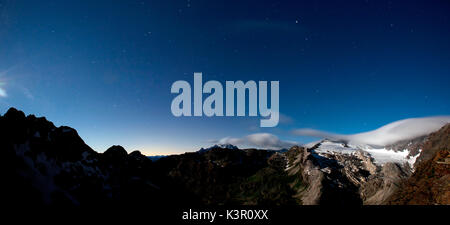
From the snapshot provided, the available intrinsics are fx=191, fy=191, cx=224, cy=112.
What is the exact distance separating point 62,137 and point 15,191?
61.3m

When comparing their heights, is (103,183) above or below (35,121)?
below

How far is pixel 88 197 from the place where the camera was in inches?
4075
